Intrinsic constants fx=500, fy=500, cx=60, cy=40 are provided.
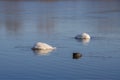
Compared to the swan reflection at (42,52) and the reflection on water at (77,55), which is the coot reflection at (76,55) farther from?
the swan reflection at (42,52)

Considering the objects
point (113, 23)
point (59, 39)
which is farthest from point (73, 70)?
point (113, 23)

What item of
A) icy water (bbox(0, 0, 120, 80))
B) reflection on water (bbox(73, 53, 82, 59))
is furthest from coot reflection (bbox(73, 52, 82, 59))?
icy water (bbox(0, 0, 120, 80))

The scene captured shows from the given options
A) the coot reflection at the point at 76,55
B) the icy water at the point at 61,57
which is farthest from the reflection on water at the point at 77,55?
the icy water at the point at 61,57

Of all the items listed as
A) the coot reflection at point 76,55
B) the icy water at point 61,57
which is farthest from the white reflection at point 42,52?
the coot reflection at point 76,55

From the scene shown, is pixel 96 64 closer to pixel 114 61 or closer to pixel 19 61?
pixel 114 61

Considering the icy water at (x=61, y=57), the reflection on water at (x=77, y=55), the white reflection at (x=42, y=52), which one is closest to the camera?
the icy water at (x=61, y=57)

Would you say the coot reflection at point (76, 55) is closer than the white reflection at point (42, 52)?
Yes

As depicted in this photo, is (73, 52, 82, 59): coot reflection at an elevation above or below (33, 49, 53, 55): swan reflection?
below

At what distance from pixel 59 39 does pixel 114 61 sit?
8.12 meters

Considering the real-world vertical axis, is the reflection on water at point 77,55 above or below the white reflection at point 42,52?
below

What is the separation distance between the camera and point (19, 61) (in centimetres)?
2238

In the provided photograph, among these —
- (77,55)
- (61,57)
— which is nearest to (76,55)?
(77,55)

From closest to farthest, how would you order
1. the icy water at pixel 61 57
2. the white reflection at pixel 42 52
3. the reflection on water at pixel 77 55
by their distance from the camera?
1. the icy water at pixel 61 57
2. the reflection on water at pixel 77 55
3. the white reflection at pixel 42 52

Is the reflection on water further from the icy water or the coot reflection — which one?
the icy water
